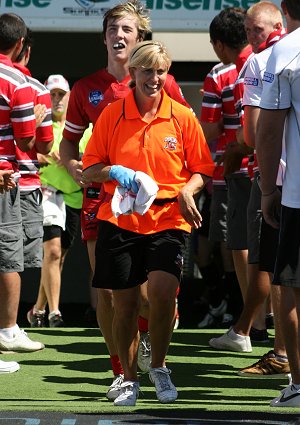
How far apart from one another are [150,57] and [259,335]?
3092 mm

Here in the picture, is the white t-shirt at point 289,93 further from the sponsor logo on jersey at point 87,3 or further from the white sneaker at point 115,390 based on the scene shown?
the sponsor logo on jersey at point 87,3

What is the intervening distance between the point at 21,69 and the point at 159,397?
298cm

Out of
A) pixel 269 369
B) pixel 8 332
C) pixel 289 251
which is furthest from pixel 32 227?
pixel 289 251

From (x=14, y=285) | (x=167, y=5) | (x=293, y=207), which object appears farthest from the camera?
(x=167, y=5)

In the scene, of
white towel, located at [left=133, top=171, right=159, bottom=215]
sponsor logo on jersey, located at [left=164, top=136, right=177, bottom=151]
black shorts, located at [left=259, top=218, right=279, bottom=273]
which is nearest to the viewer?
white towel, located at [left=133, top=171, right=159, bottom=215]

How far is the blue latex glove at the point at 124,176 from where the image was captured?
602cm

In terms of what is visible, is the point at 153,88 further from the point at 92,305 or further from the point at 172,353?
the point at 92,305

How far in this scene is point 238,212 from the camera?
8.54m

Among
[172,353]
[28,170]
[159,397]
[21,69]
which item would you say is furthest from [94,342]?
[159,397]

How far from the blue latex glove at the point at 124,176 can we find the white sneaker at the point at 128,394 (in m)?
1.00

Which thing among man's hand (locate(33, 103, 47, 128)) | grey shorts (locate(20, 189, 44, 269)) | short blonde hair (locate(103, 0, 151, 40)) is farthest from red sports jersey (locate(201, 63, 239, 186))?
short blonde hair (locate(103, 0, 151, 40))

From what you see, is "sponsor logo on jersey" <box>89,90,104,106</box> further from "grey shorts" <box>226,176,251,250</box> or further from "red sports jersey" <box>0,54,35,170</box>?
"grey shorts" <box>226,176,251,250</box>

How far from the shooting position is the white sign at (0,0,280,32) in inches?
403

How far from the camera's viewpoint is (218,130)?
8.70m
